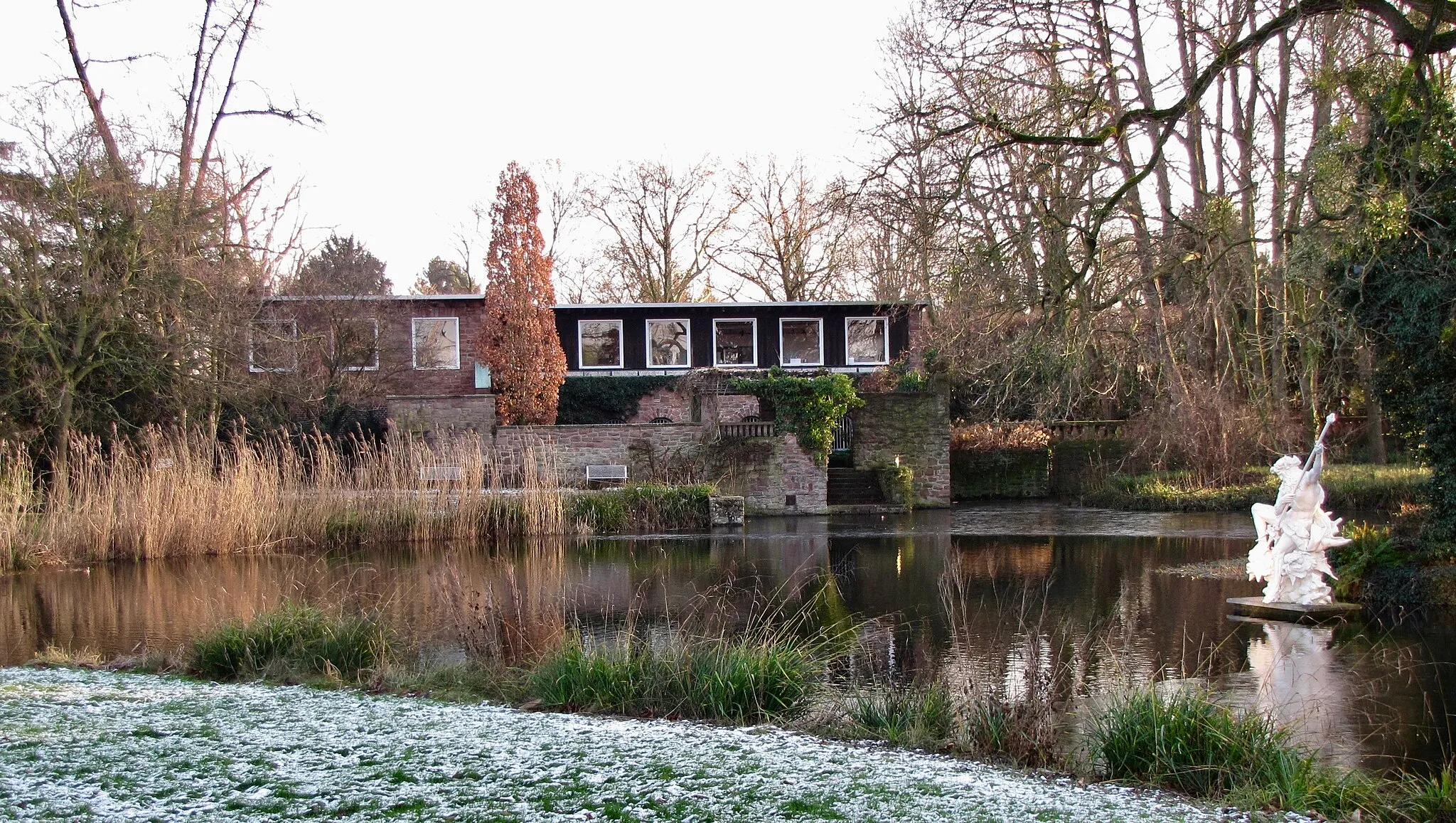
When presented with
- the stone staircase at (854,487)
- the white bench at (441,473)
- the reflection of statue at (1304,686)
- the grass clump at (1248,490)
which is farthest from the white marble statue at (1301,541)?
the stone staircase at (854,487)

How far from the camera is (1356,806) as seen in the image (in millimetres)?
4348

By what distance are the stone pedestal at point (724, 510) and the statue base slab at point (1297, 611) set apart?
9859 millimetres

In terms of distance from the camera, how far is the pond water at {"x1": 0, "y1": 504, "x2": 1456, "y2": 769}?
6828 mm

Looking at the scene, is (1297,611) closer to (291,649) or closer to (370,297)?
(291,649)

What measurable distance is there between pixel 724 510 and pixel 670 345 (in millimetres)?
11392

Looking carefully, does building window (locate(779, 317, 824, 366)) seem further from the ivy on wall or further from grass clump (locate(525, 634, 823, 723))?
grass clump (locate(525, 634, 823, 723))

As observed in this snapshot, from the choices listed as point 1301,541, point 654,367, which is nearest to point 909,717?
point 1301,541

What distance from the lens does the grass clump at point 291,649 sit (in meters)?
7.07

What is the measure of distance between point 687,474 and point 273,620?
1436 centimetres

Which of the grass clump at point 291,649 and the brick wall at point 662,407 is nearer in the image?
the grass clump at point 291,649

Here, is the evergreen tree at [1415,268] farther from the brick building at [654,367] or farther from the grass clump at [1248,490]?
the grass clump at [1248,490]

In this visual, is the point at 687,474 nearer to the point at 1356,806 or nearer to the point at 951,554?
the point at 951,554

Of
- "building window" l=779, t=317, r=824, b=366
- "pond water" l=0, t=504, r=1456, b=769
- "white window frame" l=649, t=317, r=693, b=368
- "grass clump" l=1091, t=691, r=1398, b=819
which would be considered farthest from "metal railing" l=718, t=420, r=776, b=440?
"grass clump" l=1091, t=691, r=1398, b=819

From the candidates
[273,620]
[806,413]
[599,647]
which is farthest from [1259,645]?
[806,413]
